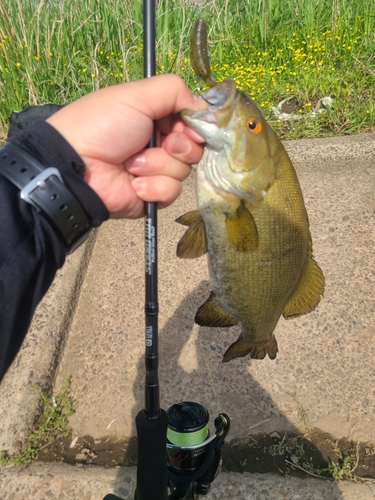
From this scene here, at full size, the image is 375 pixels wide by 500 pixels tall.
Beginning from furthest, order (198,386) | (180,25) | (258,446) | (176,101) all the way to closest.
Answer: (180,25), (198,386), (258,446), (176,101)

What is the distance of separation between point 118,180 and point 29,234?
1.44 feet

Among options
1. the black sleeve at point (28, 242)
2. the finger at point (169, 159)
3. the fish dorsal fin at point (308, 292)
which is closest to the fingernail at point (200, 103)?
the finger at point (169, 159)

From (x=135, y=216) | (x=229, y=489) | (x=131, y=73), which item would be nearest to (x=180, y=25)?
(x=131, y=73)

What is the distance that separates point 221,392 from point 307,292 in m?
1.06

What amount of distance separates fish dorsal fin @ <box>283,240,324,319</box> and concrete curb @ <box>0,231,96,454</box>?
4.93 feet

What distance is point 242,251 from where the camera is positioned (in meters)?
1.51

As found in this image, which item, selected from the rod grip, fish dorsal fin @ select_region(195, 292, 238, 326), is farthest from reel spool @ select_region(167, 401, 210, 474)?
fish dorsal fin @ select_region(195, 292, 238, 326)

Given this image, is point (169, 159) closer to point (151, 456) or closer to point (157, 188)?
point (157, 188)

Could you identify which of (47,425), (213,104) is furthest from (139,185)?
(47,425)

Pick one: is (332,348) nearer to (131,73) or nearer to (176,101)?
(176,101)

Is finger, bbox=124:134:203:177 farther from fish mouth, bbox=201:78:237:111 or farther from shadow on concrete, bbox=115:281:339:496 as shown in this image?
shadow on concrete, bbox=115:281:339:496

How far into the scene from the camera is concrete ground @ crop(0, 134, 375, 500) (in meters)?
2.09

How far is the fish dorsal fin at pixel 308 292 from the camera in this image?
5.38 feet

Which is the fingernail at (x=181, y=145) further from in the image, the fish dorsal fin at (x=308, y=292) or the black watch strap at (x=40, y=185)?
the fish dorsal fin at (x=308, y=292)
